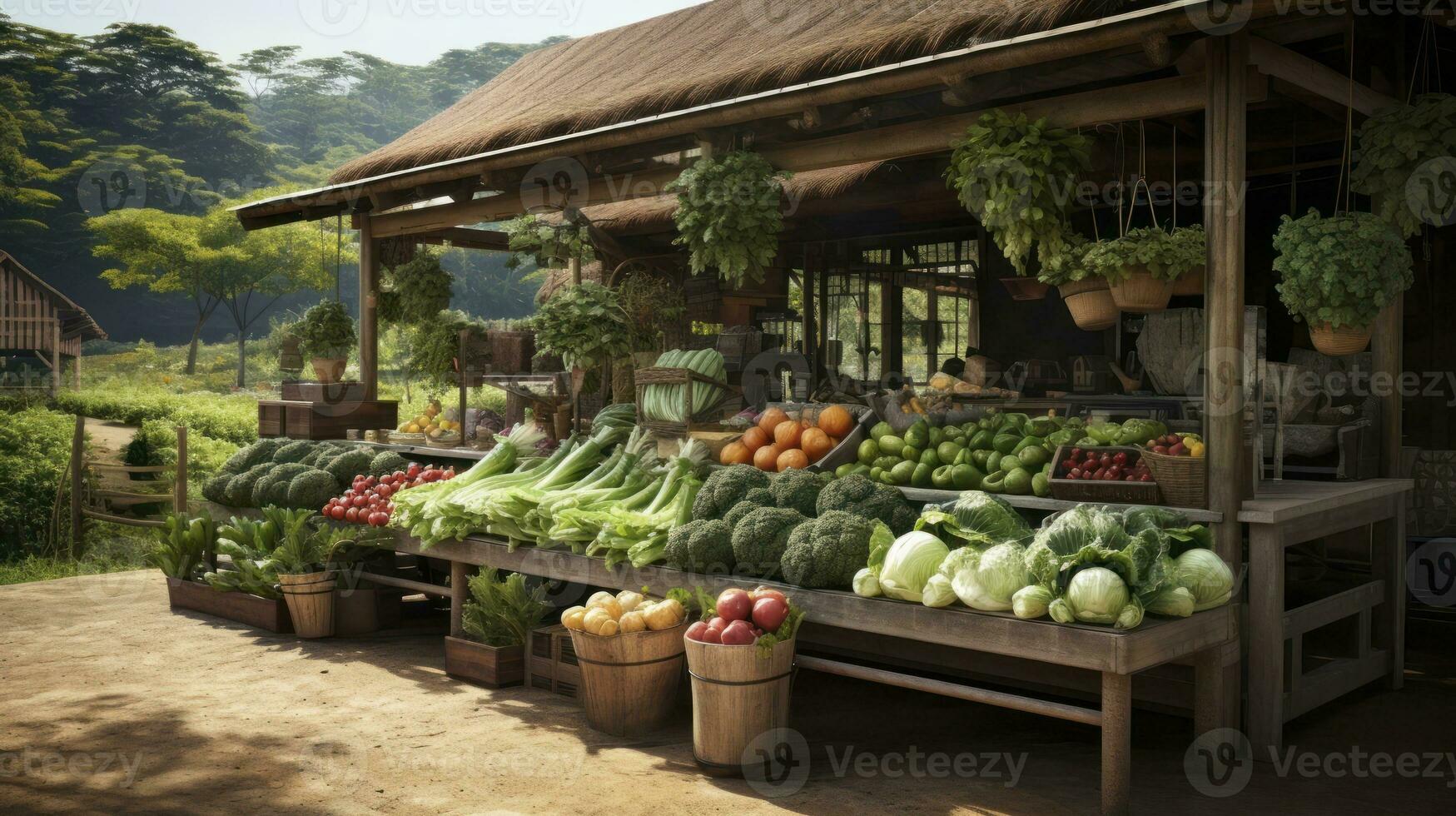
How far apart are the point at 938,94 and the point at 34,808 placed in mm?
5710

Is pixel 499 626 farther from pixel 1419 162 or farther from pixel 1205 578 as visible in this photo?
pixel 1419 162

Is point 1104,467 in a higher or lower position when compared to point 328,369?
lower

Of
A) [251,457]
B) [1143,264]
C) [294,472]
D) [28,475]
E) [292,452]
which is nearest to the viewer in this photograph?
[1143,264]

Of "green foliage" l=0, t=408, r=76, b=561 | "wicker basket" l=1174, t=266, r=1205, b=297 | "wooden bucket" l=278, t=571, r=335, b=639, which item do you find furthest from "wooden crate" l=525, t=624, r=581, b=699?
"green foliage" l=0, t=408, r=76, b=561

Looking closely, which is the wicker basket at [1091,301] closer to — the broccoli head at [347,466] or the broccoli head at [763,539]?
the broccoli head at [763,539]

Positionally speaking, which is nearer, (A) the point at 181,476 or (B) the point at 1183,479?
(B) the point at 1183,479

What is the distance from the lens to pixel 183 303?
153ft

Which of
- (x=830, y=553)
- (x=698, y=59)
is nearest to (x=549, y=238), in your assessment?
(x=698, y=59)

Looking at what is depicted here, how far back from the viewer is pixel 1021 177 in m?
5.00

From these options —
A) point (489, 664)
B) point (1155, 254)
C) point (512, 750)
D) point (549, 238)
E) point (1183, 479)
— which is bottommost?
point (512, 750)

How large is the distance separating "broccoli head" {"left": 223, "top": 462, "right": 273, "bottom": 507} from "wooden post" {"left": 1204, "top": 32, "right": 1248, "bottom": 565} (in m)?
6.97

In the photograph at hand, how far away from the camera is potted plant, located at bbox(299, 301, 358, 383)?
31.3 ft

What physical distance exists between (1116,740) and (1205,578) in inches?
30.7

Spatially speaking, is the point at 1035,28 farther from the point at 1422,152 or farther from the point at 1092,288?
the point at 1422,152
